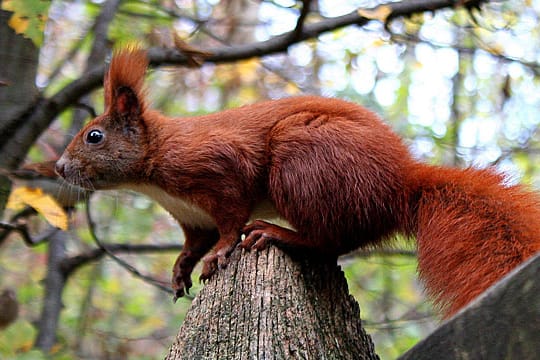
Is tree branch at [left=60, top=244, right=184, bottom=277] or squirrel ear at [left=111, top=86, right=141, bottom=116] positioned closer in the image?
squirrel ear at [left=111, top=86, right=141, bottom=116]

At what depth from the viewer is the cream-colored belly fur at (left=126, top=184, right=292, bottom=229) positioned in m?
2.60

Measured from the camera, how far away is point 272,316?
5.70 feet

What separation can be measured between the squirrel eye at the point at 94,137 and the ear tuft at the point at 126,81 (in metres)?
0.11

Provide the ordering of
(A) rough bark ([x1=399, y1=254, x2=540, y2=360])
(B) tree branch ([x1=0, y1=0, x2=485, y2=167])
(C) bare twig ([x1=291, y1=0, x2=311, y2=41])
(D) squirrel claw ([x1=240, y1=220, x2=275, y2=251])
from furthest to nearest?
(B) tree branch ([x1=0, y1=0, x2=485, y2=167]), (C) bare twig ([x1=291, y1=0, x2=311, y2=41]), (D) squirrel claw ([x1=240, y1=220, x2=275, y2=251]), (A) rough bark ([x1=399, y1=254, x2=540, y2=360])

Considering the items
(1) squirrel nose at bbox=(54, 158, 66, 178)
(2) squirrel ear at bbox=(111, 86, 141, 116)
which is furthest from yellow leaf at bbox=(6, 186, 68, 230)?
(2) squirrel ear at bbox=(111, 86, 141, 116)

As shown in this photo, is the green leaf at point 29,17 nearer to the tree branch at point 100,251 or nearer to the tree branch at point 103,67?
the tree branch at point 103,67

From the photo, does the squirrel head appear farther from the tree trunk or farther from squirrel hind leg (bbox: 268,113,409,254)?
the tree trunk

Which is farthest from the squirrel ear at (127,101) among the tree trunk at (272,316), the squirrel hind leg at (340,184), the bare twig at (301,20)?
the tree trunk at (272,316)

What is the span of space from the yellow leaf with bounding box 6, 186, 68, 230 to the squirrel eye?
0.36 m

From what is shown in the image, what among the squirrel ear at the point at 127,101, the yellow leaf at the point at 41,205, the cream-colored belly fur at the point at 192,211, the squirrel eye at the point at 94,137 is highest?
the squirrel ear at the point at 127,101

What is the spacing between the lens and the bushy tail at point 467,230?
5.52 ft

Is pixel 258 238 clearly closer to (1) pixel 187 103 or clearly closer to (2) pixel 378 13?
(2) pixel 378 13

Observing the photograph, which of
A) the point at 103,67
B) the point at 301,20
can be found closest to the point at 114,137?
the point at 103,67

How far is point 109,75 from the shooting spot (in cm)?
292
